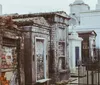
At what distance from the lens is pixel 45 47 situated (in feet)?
57.6

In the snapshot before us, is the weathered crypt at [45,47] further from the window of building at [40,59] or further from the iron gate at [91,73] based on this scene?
the iron gate at [91,73]

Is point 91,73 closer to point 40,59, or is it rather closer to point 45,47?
point 40,59

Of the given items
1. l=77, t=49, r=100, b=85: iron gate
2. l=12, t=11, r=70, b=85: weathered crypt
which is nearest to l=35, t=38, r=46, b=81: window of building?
l=12, t=11, r=70, b=85: weathered crypt

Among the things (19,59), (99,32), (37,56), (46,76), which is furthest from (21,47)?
(99,32)

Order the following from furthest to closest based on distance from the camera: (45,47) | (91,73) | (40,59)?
(45,47) → (40,59) → (91,73)

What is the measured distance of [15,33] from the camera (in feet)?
45.4

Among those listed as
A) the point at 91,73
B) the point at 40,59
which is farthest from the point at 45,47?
the point at 91,73

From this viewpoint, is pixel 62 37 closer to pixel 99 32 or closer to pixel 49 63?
pixel 49 63

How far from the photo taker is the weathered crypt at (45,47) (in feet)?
51.2

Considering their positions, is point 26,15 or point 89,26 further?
point 89,26

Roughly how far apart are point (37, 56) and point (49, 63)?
8.17 ft

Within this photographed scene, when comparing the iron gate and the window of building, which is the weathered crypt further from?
the iron gate

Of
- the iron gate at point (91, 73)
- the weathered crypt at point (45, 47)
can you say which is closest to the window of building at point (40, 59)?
the weathered crypt at point (45, 47)

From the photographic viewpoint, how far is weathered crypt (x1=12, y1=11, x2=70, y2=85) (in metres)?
15.6
